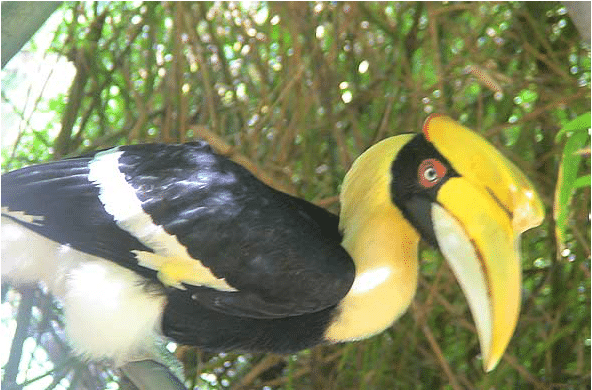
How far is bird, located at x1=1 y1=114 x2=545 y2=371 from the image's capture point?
0.80 metres

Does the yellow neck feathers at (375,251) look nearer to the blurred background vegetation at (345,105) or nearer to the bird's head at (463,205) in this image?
the bird's head at (463,205)

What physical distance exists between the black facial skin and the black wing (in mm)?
88

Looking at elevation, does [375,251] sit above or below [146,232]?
below

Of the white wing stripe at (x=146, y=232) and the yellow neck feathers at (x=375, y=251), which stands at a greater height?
the white wing stripe at (x=146, y=232)

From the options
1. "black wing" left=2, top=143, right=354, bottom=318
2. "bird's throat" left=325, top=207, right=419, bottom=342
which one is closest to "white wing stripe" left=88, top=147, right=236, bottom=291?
"black wing" left=2, top=143, right=354, bottom=318

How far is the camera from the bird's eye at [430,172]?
33.4 inches

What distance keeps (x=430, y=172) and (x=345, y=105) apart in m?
0.40

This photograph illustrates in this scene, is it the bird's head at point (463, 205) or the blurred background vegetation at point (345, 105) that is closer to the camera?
the bird's head at point (463, 205)

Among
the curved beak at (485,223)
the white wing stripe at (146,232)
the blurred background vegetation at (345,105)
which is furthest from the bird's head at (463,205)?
the blurred background vegetation at (345,105)

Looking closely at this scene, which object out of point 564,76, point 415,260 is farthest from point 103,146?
point 564,76

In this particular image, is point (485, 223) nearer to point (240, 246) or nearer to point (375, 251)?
point (375, 251)

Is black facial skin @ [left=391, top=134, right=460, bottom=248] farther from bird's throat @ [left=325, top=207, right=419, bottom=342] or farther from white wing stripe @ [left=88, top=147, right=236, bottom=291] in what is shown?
white wing stripe @ [left=88, top=147, right=236, bottom=291]

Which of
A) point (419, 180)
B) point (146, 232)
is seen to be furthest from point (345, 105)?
point (146, 232)

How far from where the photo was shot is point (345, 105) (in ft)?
4.07
